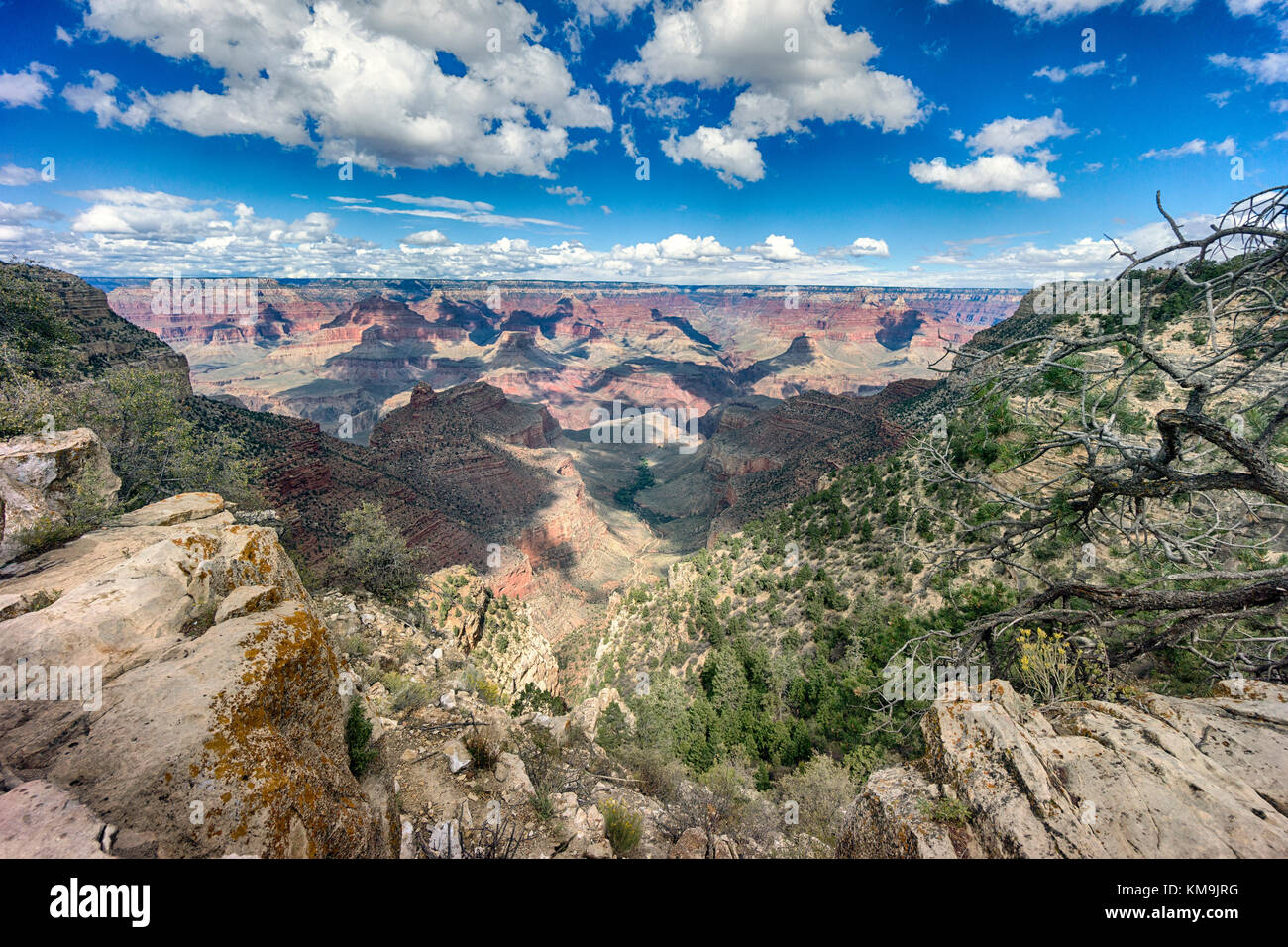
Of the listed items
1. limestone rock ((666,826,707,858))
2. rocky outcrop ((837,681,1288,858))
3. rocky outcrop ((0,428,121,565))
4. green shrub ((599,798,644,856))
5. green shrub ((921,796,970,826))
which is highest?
rocky outcrop ((0,428,121,565))

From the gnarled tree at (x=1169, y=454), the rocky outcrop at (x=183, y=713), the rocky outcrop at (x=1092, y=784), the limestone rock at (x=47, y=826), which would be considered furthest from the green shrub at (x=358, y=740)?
the gnarled tree at (x=1169, y=454)

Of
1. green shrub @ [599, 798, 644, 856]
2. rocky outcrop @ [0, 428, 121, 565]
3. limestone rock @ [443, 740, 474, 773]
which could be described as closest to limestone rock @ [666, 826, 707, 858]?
green shrub @ [599, 798, 644, 856]

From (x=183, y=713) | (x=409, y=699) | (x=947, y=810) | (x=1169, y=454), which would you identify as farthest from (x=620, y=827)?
(x=1169, y=454)

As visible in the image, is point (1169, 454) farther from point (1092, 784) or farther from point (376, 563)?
point (376, 563)

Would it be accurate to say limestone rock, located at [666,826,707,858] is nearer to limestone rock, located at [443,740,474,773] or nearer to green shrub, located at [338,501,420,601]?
limestone rock, located at [443,740,474,773]

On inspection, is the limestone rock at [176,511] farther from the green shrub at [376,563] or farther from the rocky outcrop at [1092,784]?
the rocky outcrop at [1092,784]
